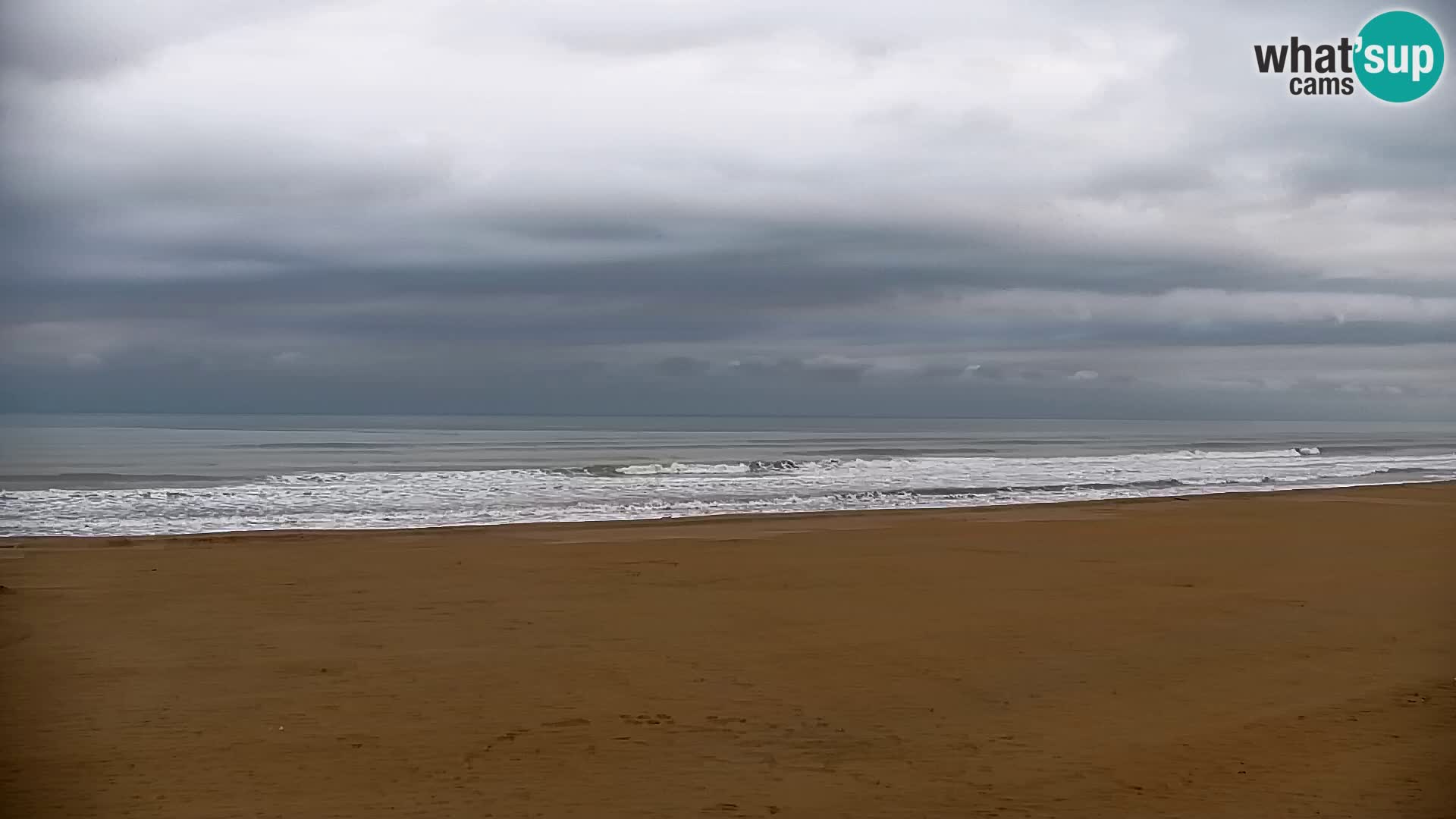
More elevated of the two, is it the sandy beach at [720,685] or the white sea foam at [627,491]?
the white sea foam at [627,491]

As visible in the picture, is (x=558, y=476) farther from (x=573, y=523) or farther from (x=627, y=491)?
(x=573, y=523)

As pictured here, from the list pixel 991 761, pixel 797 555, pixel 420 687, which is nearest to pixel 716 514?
pixel 797 555

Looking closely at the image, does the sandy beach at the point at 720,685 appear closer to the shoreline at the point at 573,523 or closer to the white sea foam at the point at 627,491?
the shoreline at the point at 573,523

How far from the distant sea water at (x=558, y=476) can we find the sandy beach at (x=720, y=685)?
1850 millimetres

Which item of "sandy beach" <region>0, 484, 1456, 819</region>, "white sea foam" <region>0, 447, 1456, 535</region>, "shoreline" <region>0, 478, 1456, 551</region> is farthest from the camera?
"white sea foam" <region>0, 447, 1456, 535</region>

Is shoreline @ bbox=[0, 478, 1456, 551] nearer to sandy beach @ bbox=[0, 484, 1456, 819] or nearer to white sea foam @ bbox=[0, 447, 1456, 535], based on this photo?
white sea foam @ bbox=[0, 447, 1456, 535]

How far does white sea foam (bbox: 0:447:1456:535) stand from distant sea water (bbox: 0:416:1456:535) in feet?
0.24

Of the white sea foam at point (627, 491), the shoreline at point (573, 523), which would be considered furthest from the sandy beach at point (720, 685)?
the white sea foam at point (627, 491)

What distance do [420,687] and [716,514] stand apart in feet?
42.1

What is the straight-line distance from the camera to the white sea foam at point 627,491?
63.3 feet

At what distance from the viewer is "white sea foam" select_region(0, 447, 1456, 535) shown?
19.3 meters

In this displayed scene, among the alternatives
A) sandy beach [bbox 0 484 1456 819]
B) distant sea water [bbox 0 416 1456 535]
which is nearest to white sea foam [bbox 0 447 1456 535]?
distant sea water [bbox 0 416 1456 535]

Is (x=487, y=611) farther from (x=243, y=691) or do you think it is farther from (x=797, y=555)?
(x=797, y=555)

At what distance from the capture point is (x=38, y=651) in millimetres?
8086
